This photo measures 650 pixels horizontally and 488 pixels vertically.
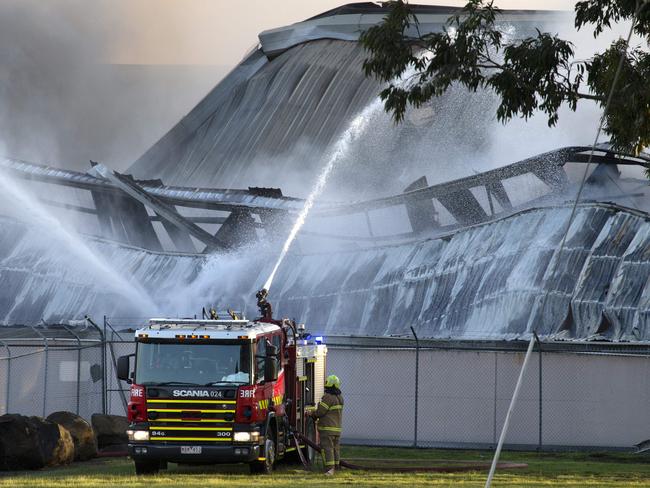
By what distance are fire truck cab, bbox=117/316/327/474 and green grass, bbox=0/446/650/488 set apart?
45 cm

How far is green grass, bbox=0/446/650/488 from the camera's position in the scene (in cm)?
1719

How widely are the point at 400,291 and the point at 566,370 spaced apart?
35.0ft

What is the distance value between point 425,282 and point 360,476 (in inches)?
694

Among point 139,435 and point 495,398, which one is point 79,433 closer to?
point 139,435

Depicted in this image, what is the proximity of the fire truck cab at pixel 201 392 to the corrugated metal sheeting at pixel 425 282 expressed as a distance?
11159mm

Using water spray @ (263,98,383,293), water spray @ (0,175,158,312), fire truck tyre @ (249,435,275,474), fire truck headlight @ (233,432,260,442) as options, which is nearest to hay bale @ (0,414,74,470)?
fire truck tyre @ (249,435,275,474)

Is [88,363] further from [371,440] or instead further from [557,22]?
[557,22]

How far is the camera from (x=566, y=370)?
2653 centimetres

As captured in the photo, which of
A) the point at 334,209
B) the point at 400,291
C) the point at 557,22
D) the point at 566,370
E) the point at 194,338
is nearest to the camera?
the point at 194,338

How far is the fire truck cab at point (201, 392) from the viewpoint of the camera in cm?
1789

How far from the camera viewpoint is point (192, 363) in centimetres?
1816

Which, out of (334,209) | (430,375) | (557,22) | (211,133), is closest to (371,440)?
(430,375)

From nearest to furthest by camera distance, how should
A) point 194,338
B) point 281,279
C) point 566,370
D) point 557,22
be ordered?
point 194,338, point 566,370, point 281,279, point 557,22

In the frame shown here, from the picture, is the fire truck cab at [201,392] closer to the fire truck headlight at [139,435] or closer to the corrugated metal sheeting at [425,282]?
the fire truck headlight at [139,435]
